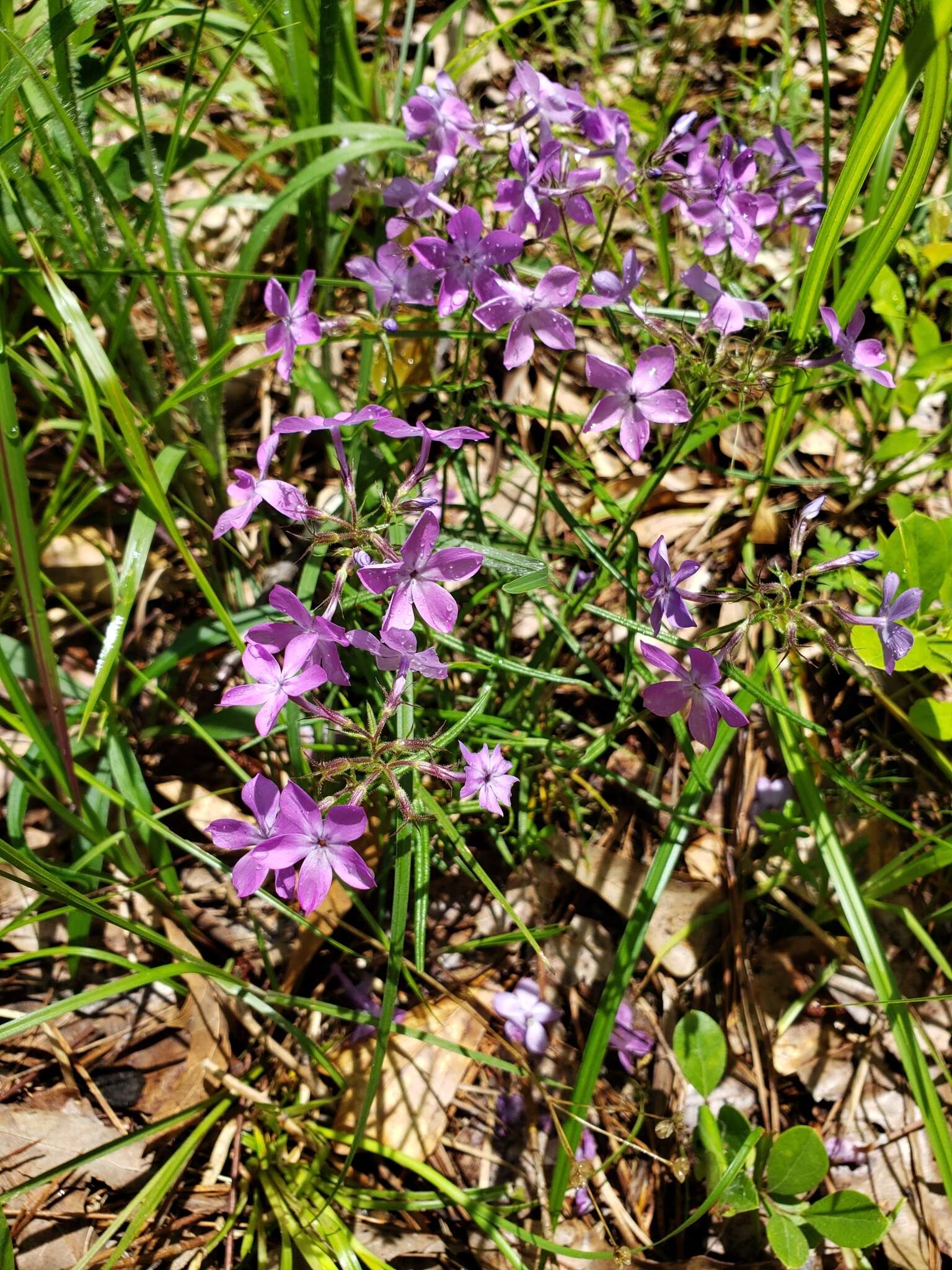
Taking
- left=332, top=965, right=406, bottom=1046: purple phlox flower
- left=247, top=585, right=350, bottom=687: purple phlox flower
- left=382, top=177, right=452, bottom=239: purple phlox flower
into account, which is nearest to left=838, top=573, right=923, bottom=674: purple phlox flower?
left=247, top=585, right=350, bottom=687: purple phlox flower

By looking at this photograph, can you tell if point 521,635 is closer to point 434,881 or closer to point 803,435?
point 434,881

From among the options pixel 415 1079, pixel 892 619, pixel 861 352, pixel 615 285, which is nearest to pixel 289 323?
pixel 615 285

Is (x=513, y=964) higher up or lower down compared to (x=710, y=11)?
lower down

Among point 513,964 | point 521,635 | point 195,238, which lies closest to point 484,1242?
point 513,964

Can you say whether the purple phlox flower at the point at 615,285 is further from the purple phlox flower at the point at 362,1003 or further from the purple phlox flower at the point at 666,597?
the purple phlox flower at the point at 362,1003

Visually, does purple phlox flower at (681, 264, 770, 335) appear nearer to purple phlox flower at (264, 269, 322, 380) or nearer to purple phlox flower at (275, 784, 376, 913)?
purple phlox flower at (264, 269, 322, 380)

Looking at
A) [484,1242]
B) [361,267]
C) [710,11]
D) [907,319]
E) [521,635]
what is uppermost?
[710,11]

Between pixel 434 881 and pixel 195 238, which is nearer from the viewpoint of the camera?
pixel 434 881

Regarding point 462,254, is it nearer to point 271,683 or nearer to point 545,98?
point 545,98
